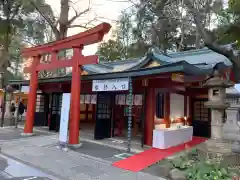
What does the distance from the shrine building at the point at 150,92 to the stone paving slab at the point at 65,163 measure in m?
2.83

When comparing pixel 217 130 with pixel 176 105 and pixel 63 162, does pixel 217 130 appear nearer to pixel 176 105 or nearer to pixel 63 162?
pixel 176 105

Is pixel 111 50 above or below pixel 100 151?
above

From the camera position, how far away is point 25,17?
913 inches

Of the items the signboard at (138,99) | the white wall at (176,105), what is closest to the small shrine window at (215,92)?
the signboard at (138,99)

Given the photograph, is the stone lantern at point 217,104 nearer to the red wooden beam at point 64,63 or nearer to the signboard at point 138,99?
the signboard at point 138,99

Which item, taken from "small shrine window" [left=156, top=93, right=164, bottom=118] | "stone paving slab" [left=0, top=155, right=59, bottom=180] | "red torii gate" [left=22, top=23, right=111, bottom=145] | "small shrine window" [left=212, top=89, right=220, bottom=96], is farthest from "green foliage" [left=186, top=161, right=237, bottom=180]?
"red torii gate" [left=22, top=23, right=111, bottom=145]

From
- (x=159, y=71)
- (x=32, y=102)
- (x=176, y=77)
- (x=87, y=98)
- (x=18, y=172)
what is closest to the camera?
(x=18, y=172)

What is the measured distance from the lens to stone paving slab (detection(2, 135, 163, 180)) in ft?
20.2

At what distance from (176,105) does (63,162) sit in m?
7.25

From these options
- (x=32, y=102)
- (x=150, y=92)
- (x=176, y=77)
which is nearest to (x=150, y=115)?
(x=150, y=92)

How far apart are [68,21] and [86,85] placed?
9.55 meters

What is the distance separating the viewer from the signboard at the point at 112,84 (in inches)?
357

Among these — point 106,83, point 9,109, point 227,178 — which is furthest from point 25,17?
point 227,178

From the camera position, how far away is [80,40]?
9.89 m
